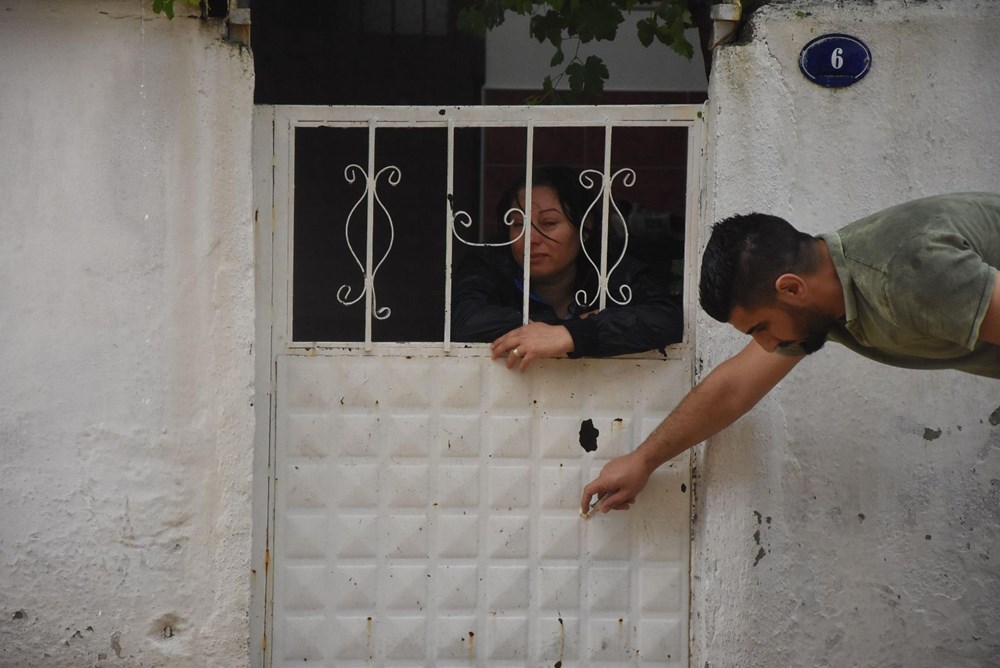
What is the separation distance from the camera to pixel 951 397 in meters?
3.87

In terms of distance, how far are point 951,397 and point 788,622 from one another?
926 mm

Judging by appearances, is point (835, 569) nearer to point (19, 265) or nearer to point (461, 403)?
point (461, 403)

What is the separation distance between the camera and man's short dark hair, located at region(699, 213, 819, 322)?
9.86ft

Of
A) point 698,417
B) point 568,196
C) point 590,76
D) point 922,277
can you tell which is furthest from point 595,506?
point 590,76

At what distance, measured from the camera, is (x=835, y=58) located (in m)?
3.81

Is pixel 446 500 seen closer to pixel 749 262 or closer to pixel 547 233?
pixel 547 233

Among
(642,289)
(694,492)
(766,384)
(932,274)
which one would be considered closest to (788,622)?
(694,492)

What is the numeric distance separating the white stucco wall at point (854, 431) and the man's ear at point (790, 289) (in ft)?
2.75

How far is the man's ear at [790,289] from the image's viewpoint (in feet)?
9.78

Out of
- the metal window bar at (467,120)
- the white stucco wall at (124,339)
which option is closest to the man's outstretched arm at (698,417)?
the metal window bar at (467,120)

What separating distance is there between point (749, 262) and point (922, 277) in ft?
1.42

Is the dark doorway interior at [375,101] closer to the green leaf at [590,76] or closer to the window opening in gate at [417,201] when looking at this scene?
the window opening in gate at [417,201]

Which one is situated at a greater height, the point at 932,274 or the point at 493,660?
the point at 932,274

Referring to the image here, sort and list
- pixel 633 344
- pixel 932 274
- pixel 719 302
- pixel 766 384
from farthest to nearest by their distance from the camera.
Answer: pixel 633 344 → pixel 766 384 → pixel 719 302 → pixel 932 274
